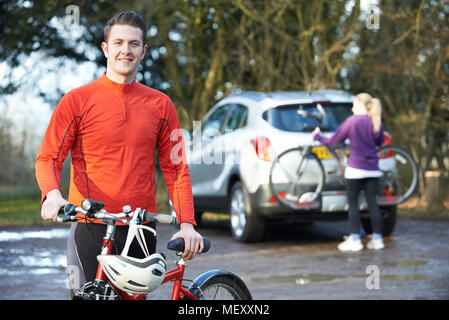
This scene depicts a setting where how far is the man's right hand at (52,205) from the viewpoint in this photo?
287 centimetres

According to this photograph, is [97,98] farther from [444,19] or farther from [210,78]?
[210,78]

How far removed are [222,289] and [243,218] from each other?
656 cm

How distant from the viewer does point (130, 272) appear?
8.93ft

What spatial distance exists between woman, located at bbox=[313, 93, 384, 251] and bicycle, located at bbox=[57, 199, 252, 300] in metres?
6.06

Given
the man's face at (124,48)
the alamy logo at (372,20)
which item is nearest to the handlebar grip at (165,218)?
the man's face at (124,48)

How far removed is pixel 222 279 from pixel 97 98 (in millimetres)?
1034

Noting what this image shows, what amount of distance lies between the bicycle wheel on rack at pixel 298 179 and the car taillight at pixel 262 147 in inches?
6.0

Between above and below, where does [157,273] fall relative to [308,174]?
above

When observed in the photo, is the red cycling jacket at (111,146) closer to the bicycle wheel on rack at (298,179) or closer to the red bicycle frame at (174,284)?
the red bicycle frame at (174,284)

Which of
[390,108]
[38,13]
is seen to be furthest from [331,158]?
[38,13]

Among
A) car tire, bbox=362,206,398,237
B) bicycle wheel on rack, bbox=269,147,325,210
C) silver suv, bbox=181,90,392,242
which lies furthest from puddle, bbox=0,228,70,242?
car tire, bbox=362,206,398,237

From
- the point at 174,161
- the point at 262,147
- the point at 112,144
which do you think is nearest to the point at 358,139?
the point at 262,147

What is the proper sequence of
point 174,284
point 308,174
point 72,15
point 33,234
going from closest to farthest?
point 174,284, point 308,174, point 33,234, point 72,15

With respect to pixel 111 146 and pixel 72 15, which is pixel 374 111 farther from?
pixel 72 15
